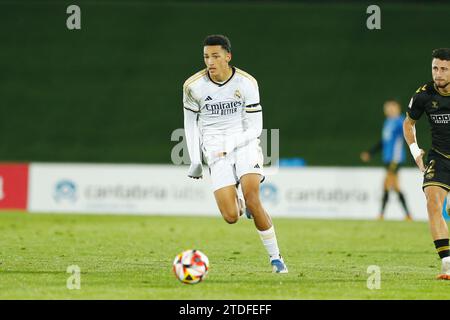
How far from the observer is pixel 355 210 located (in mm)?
21219

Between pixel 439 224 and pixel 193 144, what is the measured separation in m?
2.81

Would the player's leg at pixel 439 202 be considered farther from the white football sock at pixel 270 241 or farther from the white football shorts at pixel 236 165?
the white football shorts at pixel 236 165

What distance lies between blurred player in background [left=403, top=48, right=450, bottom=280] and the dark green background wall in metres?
15.0

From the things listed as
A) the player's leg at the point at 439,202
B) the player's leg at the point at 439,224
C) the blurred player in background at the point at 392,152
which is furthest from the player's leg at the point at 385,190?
the player's leg at the point at 439,224

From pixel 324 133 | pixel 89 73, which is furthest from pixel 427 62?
pixel 89 73

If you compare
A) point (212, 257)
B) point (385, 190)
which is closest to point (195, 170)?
point (212, 257)

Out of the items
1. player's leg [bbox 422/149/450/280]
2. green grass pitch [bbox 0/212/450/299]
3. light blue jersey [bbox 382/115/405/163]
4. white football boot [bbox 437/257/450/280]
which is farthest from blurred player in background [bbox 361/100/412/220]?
white football boot [bbox 437/257/450/280]

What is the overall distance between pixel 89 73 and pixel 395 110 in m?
9.11

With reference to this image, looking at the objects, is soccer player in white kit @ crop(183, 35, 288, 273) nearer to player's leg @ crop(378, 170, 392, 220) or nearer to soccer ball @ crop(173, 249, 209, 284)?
soccer ball @ crop(173, 249, 209, 284)

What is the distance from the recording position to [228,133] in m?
10.5

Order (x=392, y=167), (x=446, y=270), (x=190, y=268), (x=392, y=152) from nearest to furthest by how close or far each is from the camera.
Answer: (x=190, y=268) → (x=446, y=270) → (x=392, y=167) → (x=392, y=152)

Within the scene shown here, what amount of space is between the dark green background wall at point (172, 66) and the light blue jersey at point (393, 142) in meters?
4.16

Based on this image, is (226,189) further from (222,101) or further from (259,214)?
(222,101)

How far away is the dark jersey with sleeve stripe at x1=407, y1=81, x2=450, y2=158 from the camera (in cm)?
1012
